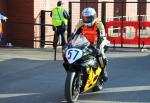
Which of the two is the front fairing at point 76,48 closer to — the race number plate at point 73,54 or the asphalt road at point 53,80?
the race number plate at point 73,54

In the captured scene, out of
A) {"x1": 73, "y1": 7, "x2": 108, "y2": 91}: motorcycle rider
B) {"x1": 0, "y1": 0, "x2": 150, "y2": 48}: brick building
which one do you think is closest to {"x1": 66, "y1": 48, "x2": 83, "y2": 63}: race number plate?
{"x1": 73, "y1": 7, "x2": 108, "y2": 91}: motorcycle rider

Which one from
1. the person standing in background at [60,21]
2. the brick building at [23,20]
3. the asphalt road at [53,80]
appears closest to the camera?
the asphalt road at [53,80]

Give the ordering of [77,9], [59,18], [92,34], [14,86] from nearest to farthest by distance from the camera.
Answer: [92,34] → [14,86] → [59,18] → [77,9]

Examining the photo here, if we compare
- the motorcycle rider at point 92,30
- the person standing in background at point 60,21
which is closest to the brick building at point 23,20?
the person standing in background at point 60,21

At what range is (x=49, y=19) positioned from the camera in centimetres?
2228

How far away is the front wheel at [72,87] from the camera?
9425 millimetres

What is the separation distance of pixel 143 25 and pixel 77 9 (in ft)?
16.0

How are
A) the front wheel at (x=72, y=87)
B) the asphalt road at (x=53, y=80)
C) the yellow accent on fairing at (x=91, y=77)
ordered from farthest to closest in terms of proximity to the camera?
1. the asphalt road at (x=53, y=80)
2. the yellow accent on fairing at (x=91, y=77)
3. the front wheel at (x=72, y=87)

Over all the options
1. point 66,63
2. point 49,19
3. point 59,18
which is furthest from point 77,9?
point 66,63

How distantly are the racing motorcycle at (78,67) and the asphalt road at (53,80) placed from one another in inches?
13.3

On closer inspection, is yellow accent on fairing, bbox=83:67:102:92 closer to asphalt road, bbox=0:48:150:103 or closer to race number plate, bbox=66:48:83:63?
asphalt road, bbox=0:48:150:103

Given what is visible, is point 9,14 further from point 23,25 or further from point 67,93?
point 67,93

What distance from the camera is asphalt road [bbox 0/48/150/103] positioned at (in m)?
10.2

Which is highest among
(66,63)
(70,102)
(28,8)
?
(28,8)
